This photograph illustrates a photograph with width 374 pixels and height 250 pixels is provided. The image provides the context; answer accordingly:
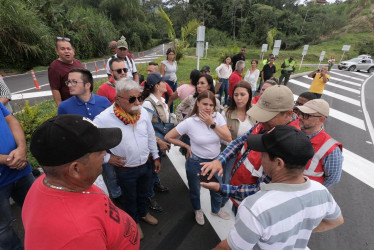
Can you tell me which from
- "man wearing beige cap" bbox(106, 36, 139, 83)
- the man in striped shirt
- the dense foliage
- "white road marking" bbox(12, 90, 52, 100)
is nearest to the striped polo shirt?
the man in striped shirt

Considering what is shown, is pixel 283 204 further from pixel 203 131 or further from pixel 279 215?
pixel 203 131

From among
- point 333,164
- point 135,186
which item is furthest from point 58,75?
point 333,164

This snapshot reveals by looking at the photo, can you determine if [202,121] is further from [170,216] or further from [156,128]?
[170,216]

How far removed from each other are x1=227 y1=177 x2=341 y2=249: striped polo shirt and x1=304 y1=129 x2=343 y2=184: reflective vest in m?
0.90

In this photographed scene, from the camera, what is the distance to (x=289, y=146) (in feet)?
3.66

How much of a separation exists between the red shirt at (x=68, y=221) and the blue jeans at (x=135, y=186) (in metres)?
1.19

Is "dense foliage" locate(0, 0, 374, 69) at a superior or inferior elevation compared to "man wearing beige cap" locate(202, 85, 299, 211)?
superior

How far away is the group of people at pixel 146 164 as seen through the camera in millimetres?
968

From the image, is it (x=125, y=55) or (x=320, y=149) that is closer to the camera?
(x=320, y=149)

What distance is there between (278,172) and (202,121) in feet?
4.41

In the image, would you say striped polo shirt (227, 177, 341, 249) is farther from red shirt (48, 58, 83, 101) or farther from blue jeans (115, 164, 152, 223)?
red shirt (48, 58, 83, 101)

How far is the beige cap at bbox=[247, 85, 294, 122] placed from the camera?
1.72 meters


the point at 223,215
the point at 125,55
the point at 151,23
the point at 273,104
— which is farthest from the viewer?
the point at 151,23

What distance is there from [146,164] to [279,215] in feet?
5.76
